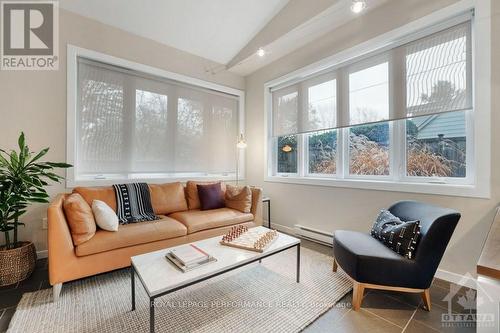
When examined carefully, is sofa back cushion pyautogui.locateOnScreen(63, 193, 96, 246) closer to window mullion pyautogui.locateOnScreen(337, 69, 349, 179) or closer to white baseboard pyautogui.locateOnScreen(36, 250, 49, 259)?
white baseboard pyautogui.locateOnScreen(36, 250, 49, 259)

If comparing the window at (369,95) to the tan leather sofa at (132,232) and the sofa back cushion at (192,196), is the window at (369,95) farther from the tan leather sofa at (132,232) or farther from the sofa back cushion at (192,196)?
the sofa back cushion at (192,196)

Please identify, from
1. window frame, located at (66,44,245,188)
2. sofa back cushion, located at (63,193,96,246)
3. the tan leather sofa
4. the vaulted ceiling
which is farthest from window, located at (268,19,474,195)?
sofa back cushion, located at (63,193,96,246)

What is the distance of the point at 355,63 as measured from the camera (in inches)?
110

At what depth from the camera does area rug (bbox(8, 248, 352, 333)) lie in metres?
1.53

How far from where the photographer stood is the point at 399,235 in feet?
5.83

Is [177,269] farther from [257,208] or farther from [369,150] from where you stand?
[369,150]

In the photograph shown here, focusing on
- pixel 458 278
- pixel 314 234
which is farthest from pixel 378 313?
pixel 314 234

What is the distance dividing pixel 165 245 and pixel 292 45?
3224mm

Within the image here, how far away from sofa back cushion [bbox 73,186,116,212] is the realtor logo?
1483 millimetres

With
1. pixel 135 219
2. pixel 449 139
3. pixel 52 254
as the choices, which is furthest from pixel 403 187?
pixel 52 254

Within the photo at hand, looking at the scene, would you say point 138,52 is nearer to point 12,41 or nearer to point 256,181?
point 12,41

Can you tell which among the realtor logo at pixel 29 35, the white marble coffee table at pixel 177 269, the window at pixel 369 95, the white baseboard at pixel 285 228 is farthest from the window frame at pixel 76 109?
the window at pixel 369 95

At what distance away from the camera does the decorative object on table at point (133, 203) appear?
257 cm

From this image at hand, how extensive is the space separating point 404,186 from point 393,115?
0.78 metres
